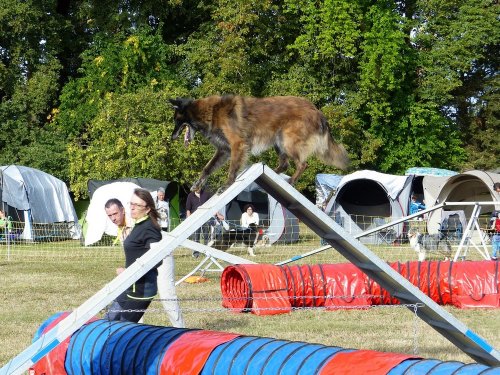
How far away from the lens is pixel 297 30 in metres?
34.8

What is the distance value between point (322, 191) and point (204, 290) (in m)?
15.1

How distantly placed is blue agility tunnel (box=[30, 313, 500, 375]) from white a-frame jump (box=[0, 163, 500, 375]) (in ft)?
2.73

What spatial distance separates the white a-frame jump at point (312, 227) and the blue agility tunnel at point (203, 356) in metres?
0.83

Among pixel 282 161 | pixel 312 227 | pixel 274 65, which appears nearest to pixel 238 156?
pixel 282 161

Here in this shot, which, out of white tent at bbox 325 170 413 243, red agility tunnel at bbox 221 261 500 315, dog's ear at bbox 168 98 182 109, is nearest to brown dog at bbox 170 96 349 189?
dog's ear at bbox 168 98 182 109

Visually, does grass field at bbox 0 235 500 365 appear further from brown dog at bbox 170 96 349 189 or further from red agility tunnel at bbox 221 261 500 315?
brown dog at bbox 170 96 349 189

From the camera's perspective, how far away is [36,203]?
25.0 meters

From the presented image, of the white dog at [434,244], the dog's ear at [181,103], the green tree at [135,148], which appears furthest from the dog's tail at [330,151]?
the green tree at [135,148]

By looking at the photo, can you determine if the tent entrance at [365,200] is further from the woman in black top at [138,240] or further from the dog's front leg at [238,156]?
the woman in black top at [138,240]

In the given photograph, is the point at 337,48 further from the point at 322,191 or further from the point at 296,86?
the point at 322,191

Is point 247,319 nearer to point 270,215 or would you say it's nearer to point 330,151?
point 330,151

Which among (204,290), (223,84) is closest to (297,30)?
(223,84)

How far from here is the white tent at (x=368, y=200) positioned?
2447 cm

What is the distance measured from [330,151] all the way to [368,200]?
18.8 meters
